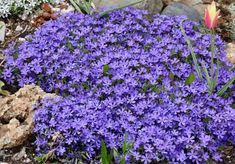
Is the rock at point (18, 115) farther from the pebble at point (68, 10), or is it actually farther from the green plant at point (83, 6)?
the pebble at point (68, 10)

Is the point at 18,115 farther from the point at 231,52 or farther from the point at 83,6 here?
the point at 231,52

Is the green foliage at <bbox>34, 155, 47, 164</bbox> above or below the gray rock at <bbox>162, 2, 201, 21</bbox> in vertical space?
below

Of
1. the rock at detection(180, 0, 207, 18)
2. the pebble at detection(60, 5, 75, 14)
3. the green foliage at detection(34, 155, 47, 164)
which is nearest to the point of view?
the green foliage at detection(34, 155, 47, 164)

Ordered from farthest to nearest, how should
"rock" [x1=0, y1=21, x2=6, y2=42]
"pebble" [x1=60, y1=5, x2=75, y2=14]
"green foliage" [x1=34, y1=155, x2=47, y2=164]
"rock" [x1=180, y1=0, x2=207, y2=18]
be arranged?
1. "rock" [x1=180, y1=0, x2=207, y2=18]
2. "pebble" [x1=60, y1=5, x2=75, y2=14]
3. "rock" [x1=0, y1=21, x2=6, y2=42]
4. "green foliage" [x1=34, y1=155, x2=47, y2=164]

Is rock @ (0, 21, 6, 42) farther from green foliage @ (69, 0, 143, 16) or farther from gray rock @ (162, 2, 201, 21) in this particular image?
gray rock @ (162, 2, 201, 21)

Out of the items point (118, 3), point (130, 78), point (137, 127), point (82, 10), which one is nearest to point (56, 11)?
point (82, 10)

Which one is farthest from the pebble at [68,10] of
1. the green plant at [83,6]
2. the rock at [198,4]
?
the rock at [198,4]

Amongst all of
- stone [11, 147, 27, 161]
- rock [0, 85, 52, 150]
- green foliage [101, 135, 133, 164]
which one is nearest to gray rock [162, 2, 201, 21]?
rock [0, 85, 52, 150]
